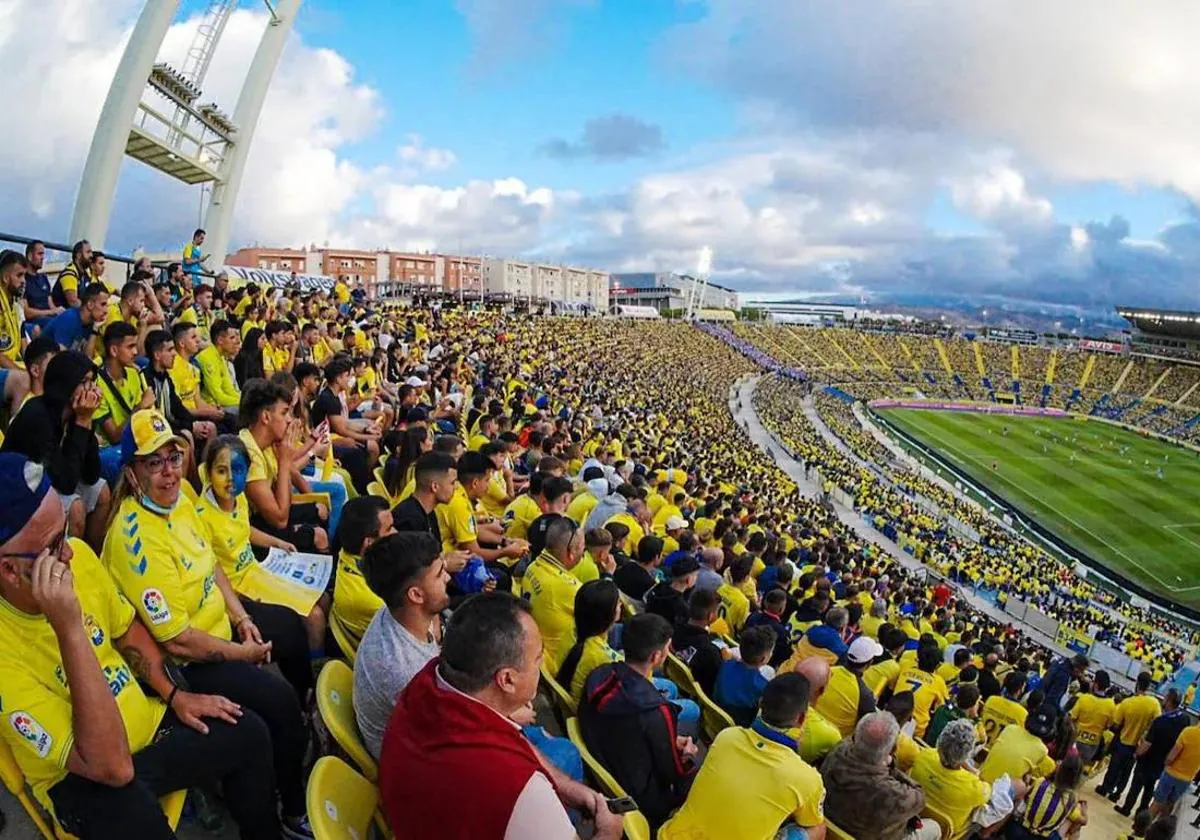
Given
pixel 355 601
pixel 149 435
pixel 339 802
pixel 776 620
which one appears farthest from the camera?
pixel 776 620

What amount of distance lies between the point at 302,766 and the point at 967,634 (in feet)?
43.6

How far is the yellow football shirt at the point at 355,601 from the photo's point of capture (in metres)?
3.84

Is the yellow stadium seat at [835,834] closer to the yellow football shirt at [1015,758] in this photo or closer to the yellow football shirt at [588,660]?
the yellow football shirt at [588,660]

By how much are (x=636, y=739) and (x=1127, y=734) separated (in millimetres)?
8351

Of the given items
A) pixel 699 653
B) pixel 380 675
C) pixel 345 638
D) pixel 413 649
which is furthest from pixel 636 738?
pixel 699 653

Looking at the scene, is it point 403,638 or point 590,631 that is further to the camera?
point 590,631

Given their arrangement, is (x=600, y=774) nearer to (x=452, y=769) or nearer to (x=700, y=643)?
(x=452, y=769)

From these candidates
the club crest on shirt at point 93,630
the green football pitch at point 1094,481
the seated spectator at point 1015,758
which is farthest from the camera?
the green football pitch at point 1094,481

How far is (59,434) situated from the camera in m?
3.75

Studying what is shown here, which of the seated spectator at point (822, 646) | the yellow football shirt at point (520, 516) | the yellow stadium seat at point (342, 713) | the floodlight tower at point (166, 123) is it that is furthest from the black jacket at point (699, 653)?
the floodlight tower at point (166, 123)

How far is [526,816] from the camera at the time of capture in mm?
2029

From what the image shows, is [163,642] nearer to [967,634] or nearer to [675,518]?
[675,518]

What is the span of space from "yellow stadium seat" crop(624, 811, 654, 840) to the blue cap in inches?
96.5

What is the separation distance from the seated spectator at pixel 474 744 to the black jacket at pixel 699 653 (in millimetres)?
2861
